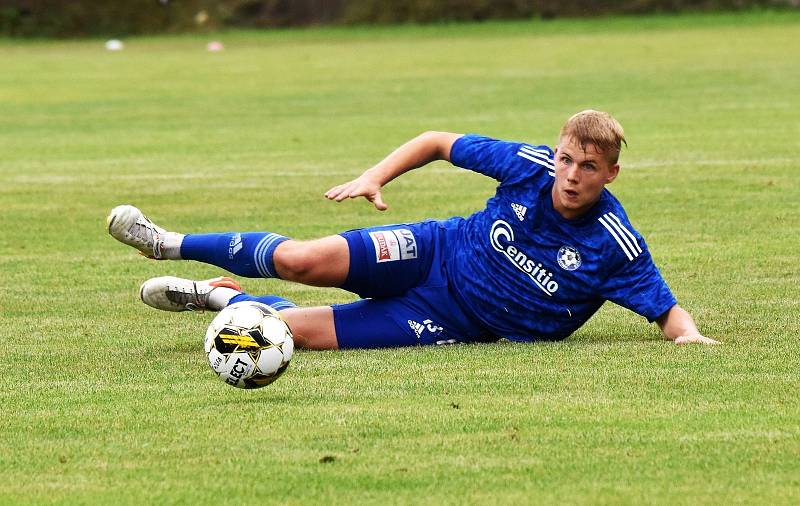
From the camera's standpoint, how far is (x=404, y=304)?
8.31 meters

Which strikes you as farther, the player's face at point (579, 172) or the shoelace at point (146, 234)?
the shoelace at point (146, 234)

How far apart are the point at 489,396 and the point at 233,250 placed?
Answer: 76.4 inches

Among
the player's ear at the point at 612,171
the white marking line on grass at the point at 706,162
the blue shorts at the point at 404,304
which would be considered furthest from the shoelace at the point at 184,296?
the white marking line on grass at the point at 706,162

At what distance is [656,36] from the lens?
45719 millimetres

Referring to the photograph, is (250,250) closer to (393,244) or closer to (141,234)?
(141,234)

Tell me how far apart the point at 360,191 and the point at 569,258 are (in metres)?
1.08

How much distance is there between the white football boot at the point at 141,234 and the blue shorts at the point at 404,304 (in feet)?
2.89

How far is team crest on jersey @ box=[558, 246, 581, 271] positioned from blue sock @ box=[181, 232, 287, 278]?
1.37m

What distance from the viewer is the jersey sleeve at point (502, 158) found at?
8141mm

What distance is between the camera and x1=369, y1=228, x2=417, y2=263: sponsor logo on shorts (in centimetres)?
818

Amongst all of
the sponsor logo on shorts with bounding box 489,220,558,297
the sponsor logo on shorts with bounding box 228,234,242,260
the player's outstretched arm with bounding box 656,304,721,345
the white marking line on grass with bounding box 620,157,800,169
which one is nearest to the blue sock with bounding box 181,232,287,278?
the sponsor logo on shorts with bounding box 228,234,242,260

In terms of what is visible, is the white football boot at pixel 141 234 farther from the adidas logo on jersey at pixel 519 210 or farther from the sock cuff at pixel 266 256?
the adidas logo on jersey at pixel 519 210

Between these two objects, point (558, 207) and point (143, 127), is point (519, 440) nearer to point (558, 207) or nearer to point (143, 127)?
point (558, 207)

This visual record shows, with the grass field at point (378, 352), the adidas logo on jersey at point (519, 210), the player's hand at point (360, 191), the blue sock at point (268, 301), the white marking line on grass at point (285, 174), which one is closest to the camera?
the grass field at point (378, 352)
